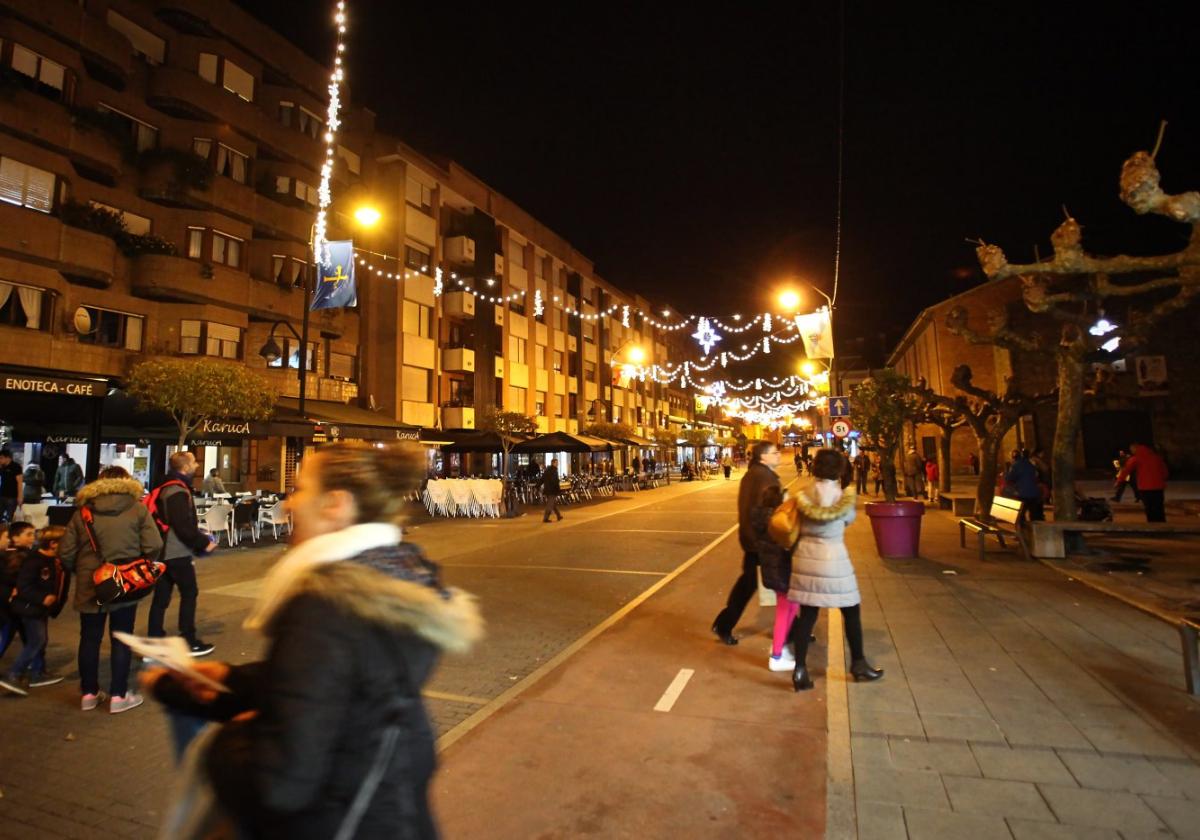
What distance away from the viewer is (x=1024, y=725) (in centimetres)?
396

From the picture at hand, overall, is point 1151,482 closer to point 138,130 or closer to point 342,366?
point 342,366

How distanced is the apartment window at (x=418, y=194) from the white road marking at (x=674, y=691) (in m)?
27.8

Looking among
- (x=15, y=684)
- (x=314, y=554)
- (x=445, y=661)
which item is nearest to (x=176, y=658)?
(x=314, y=554)

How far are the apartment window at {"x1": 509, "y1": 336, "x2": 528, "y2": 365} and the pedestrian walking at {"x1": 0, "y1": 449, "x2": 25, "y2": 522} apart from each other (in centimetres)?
2528

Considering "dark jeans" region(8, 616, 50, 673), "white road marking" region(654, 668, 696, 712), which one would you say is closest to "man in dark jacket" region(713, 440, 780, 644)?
"white road marking" region(654, 668, 696, 712)

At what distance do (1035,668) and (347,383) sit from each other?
2481 centimetres

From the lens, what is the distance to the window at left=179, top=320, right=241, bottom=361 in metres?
20.4

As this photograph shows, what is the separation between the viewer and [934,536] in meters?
12.7

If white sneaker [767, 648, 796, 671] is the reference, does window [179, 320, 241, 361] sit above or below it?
above

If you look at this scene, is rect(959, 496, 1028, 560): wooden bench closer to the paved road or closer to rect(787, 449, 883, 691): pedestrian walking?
the paved road

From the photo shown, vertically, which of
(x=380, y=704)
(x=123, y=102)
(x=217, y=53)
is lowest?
(x=380, y=704)

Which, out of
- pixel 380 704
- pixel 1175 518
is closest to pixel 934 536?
pixel 1175 518

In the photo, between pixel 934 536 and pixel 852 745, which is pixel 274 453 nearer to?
pixel 934 536

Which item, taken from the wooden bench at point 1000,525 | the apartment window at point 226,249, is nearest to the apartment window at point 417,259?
the apartment window at point 226,249
